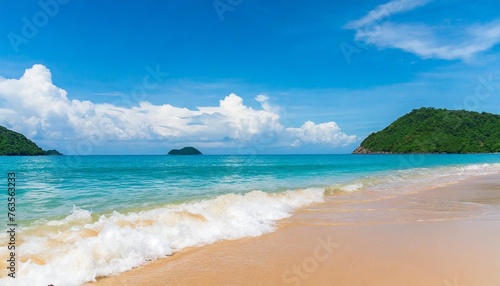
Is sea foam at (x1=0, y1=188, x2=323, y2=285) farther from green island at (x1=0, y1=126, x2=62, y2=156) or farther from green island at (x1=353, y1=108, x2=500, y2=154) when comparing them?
green island at (x1=353, y1=108, x2=500, y2=154)

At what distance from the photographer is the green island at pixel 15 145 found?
4697 inches

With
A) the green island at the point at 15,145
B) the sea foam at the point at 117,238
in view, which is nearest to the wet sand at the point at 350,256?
the sea foam at the point at 117,238

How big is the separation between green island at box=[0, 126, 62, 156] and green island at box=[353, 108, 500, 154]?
516ft

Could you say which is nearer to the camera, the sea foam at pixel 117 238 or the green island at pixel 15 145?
the sea foam at pixel 117 238

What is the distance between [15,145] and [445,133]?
583 ft

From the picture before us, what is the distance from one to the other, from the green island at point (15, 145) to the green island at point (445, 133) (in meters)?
157

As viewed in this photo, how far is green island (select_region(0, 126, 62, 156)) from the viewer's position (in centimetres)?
11931

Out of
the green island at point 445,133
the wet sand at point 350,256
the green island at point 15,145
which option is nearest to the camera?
the wet sand at point 350,256

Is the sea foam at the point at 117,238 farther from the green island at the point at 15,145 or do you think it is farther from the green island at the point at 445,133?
the green island at the point at 445,133

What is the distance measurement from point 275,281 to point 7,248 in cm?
589

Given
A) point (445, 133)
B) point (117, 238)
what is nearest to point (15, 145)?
point (117, 238)

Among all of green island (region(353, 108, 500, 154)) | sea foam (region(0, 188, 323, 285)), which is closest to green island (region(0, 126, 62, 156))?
sea foam (region(0, 188, 323, 285))

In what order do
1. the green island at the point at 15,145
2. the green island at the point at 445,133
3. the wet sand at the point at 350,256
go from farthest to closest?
the green island at the point at 445,133
the green island at the point at 15,145
the wet sand at the point at 350,256

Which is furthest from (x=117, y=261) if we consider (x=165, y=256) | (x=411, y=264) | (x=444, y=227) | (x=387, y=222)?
(x=444, y=227)
